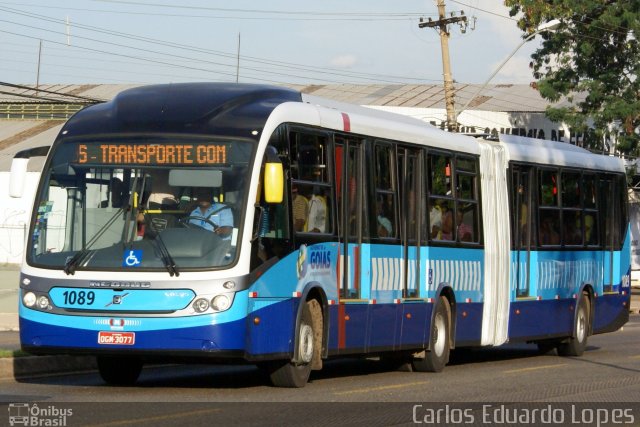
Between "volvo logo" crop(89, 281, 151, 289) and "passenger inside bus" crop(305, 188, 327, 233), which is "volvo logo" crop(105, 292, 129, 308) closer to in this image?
"volvo logo" crop(89, 281, 151, 289)

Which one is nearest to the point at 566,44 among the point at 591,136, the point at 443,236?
the point at 591,136

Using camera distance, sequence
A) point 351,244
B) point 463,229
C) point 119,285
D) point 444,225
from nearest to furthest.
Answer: point 119,285
point 351,244
point 444,225
point 463,229

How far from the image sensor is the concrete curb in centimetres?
1574

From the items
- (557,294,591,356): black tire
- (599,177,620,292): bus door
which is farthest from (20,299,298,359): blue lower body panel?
(599,177,620,292): bus door

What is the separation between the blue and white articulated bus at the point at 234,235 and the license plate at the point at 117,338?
0.02 metres

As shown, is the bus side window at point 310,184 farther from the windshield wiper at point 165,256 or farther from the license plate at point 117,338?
the license plate at point 117,338

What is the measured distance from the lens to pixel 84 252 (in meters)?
13.6

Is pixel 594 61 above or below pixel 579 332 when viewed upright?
above

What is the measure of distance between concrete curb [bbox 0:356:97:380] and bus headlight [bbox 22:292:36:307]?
205cm

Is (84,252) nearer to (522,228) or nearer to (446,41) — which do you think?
(522,228)

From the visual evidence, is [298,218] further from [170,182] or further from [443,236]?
[443,236]

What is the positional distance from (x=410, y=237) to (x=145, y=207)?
15.6 feet

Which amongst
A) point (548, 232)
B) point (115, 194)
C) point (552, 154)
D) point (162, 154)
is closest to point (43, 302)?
point (115, 194)

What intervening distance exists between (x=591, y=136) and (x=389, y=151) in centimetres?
3118
